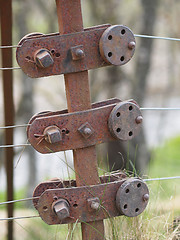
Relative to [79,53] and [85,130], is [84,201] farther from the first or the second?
[79,53]

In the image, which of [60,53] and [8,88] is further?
[8,88]

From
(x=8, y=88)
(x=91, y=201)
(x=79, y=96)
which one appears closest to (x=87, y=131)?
(x=79, y=96)

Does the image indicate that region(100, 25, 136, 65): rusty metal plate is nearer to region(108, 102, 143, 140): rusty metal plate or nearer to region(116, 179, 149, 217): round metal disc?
region(108, 102, 143, 140): rusty metal plate

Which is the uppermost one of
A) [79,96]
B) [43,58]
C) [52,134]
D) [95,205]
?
[43,58]

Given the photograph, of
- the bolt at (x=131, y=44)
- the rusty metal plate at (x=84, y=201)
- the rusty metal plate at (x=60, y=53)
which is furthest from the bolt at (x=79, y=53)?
the rusty metal plate at (x=84, y=201)

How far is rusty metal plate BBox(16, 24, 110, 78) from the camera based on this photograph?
52.6 inches

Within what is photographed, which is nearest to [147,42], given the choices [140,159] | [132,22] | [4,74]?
[132,22]

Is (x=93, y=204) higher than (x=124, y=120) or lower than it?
lower

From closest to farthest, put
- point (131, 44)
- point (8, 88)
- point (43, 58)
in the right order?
1. point (43, 58)
2. point (131, 44)
3. point (8, 88)

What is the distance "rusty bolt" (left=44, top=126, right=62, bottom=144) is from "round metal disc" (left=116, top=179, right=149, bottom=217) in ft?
0.95

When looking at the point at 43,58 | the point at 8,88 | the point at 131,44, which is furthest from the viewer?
the point at 8,88

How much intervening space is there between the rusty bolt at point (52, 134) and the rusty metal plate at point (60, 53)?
17 centimetres

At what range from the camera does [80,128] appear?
1.39 m

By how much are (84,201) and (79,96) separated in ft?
1.15
